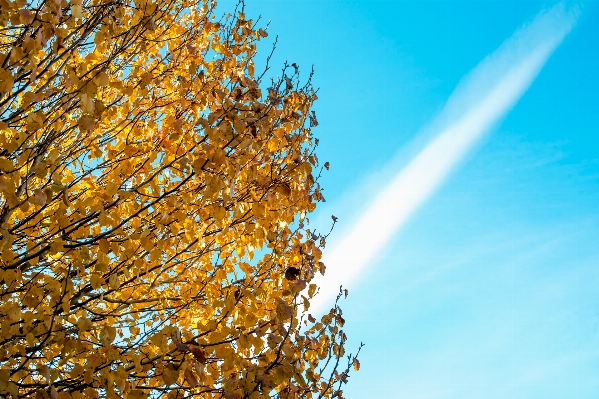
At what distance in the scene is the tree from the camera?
9.25 feet

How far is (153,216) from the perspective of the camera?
3.69 m

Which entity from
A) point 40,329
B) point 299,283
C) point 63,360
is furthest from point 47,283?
point 299,283

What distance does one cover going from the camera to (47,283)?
2.85m

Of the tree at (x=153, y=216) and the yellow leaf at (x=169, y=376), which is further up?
the tree at (x=153, y=216)

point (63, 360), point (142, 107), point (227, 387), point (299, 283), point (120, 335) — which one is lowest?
point (227, 387)

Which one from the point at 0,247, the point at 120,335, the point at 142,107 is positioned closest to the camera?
the point at 0,247

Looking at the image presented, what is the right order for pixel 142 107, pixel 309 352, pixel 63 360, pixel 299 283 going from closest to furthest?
pixel 63 360, pixel 299 283, pixel 309 352, pixel 142 107

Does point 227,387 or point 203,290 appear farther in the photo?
point 203,290

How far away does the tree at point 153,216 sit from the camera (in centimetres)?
282

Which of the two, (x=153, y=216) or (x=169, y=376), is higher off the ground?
(x=153, y=216)

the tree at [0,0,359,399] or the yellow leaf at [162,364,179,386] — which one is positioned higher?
the tree at [0,0,359,399]

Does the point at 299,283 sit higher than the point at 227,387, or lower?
higher

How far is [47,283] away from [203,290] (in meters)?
1.14

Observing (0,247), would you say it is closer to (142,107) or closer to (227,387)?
(227,387)
